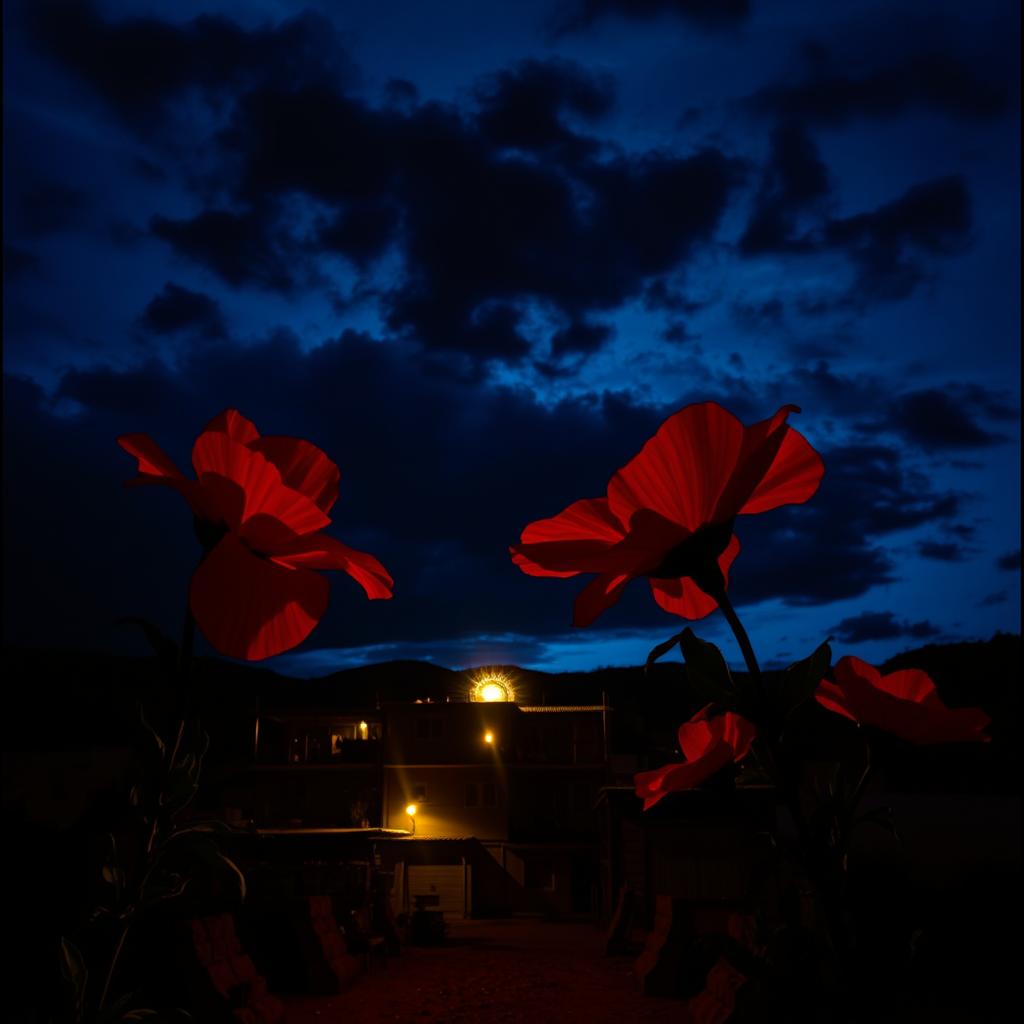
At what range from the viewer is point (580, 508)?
43.6 inches

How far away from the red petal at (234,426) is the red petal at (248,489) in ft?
0.17

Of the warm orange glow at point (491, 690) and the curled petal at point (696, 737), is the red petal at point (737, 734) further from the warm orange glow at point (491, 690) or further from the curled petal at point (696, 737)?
the warm orange glow at point (491, 690)

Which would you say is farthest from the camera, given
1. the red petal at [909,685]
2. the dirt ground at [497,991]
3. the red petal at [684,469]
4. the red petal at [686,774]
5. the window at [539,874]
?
the window at [539,874]

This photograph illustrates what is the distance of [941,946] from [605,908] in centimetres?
1229

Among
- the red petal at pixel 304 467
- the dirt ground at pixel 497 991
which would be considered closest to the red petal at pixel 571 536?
the red petal at pixel 304 467

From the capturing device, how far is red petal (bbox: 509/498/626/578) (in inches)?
40.6

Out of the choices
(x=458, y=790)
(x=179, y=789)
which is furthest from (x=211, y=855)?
(x=458, y=790)

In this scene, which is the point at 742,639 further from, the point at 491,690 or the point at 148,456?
the point at 491,690

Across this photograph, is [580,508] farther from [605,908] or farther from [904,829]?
[605,908]

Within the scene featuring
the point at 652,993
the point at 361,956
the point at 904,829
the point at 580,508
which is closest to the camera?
the point at 580,508

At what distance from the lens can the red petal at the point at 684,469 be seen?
3.28 ft

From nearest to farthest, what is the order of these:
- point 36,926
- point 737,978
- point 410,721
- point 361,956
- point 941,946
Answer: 1. point 737,978
2. point 36,926
3. point 941,946
4. point 361,956
5. point 410,721

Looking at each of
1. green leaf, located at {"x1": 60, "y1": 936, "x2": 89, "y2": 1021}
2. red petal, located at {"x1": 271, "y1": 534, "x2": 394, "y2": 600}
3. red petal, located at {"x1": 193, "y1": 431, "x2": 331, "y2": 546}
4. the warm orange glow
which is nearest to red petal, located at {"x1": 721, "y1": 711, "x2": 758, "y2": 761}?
red petal, located at {"x1": 271, "y1": 534, "x2": 394, "y2": 600}

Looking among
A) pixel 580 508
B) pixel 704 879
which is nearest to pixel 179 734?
pixel 580 508
